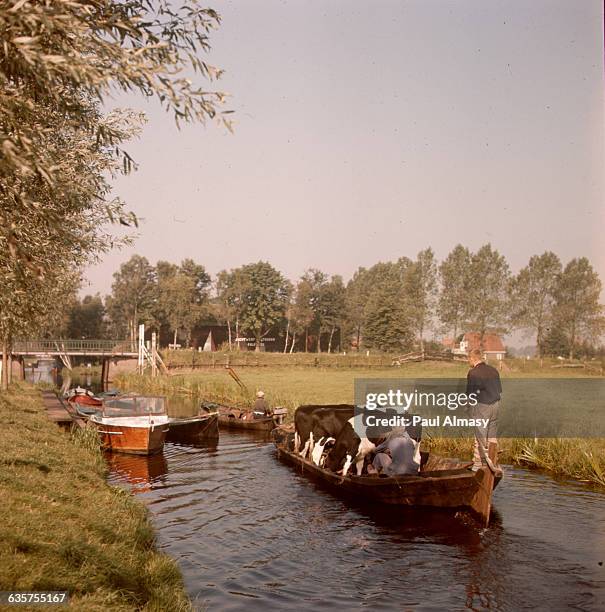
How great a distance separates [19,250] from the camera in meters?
5.41

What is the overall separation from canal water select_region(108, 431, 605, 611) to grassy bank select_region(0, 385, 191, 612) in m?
1.17

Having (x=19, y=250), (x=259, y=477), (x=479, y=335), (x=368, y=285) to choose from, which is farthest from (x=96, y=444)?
(x=368, y=285)

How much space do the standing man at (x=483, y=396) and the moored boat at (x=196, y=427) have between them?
14104mm

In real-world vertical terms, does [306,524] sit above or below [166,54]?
below

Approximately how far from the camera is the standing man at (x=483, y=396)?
13.9 m

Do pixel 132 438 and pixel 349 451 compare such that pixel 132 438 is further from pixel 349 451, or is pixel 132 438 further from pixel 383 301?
pixel 383 301

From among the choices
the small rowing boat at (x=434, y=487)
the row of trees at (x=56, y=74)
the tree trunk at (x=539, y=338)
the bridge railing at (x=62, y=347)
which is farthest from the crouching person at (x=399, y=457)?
the tree trunk at (x=539, y=338)

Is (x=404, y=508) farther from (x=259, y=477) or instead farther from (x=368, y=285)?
(x=368, y=285)

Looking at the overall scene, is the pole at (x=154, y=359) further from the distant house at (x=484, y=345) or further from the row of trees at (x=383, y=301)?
the distant house at (x=484, y=345)

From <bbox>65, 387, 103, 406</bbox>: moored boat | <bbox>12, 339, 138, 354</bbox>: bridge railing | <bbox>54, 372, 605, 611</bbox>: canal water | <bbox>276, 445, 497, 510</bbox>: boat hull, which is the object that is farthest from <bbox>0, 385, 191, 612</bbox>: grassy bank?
<bbox>12, 339, 138, 354</bbox>: bridge railing

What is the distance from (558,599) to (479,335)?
251 ft

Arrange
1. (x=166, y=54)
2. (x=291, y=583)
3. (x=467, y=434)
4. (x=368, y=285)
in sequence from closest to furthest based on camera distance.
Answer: (x=166, y=54) < (x=291, y=583) < (x=467, y=434) < (x=368, y=285)

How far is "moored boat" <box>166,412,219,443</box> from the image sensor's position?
86.2 ft

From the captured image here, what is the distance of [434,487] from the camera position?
14.5m
